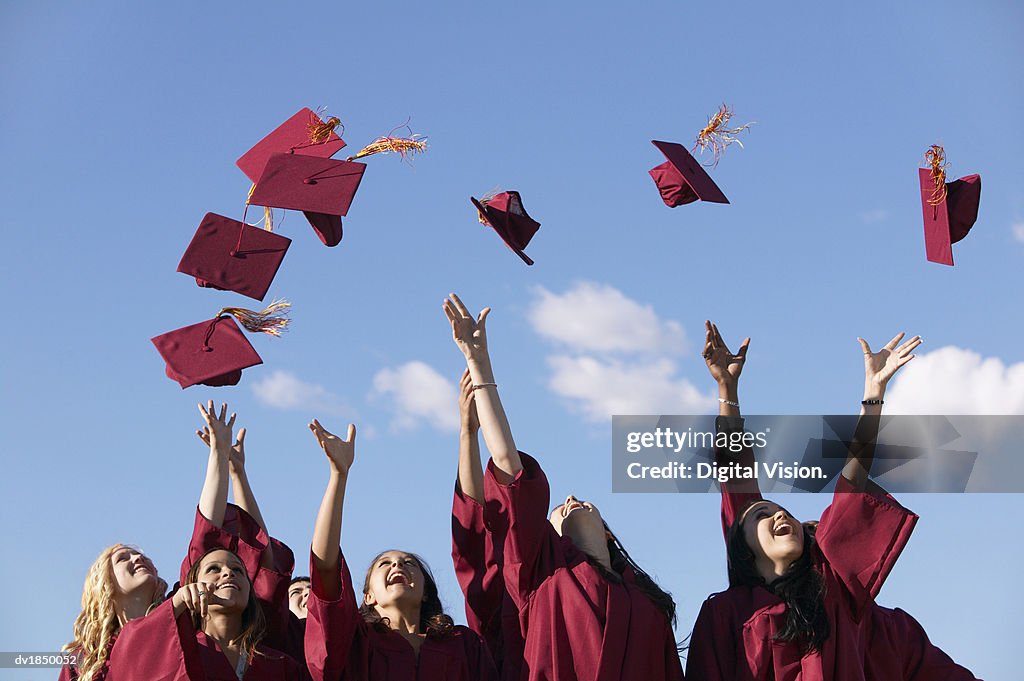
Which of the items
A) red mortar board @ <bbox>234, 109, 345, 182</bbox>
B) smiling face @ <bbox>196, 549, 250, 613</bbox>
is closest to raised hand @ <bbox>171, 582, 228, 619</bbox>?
smiling face @ <bbox>196, 549, 250, 613</bbox>

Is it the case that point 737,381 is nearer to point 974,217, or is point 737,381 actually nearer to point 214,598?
point 974,217

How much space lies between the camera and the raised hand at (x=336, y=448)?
510 cm

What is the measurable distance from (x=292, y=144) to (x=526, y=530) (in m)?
2.55

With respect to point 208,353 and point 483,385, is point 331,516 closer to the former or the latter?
point 483,385

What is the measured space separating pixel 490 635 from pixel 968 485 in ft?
7.23

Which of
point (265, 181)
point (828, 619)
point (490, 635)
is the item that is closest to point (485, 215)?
point (265, 181)

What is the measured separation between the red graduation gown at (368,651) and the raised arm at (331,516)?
3cm

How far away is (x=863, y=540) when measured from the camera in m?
5.29

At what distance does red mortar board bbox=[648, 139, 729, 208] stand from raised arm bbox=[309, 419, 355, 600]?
2.40 m

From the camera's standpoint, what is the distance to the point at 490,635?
5.71m

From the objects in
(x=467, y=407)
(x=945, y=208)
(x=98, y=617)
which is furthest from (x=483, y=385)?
(x=945, y=208)

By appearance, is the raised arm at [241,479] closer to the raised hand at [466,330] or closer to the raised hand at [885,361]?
the raised hand at [466,330]

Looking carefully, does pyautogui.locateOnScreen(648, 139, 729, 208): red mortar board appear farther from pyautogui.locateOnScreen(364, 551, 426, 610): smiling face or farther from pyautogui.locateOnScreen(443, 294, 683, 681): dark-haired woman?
pyautogui.locateOnScreen(364, 551, 426, 610): smiling face

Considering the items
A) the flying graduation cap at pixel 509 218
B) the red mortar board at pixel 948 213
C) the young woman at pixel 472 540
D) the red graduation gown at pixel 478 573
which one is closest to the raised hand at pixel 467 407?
the young woman at pixel 472 540
